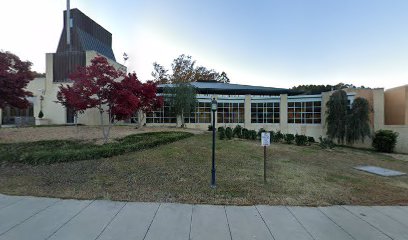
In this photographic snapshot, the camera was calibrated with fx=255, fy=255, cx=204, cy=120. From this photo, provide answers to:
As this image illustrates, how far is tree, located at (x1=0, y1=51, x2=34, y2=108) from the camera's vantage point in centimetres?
1191

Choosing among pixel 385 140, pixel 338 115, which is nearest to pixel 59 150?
pixel 338 115

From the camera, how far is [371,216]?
518 cm

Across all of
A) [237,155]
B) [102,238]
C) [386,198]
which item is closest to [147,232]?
[102,238]

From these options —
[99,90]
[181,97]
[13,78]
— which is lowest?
[99,90]

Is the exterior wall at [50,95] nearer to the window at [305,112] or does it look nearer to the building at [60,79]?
the building at [60,79]

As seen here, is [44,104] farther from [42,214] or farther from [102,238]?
[102,238]

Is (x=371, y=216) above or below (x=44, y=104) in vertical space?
below

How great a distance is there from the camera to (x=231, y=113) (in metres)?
26.4

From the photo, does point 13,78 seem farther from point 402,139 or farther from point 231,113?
point 402,139

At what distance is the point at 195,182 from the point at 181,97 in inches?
642

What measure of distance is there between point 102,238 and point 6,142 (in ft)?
38.1

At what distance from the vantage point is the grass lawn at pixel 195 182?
238 inches

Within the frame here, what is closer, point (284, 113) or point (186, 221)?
point (186, 221)

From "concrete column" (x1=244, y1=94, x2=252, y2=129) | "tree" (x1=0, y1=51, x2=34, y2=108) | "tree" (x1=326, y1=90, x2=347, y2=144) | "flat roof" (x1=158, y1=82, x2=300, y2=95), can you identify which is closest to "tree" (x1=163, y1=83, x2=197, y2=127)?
"flat roof" (x1=158, y1=82, x2=300, y2=95)
